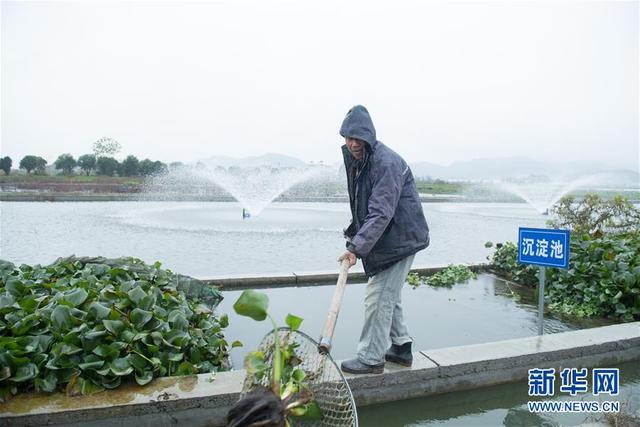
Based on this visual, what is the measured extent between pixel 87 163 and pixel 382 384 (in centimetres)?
5386

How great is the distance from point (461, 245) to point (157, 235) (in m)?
8.36

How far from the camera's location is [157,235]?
39.3ft

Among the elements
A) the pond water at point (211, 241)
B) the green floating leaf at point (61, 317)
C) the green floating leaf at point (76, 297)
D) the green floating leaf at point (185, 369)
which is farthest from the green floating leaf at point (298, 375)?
the pond water at point (211, 241)

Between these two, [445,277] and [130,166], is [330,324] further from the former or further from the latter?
[130,166]

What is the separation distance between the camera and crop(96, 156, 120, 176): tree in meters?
49.1

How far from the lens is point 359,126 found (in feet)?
10.4

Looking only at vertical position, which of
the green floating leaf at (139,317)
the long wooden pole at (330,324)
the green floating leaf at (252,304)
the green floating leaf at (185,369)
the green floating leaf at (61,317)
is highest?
the green floating leaf at (252,304)

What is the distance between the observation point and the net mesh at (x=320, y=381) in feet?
7.38

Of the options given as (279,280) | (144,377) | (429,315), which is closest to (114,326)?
(144,377)

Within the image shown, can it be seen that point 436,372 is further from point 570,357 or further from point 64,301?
point 64,301

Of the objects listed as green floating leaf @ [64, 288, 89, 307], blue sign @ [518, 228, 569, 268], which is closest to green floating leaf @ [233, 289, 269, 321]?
green floating leaf @ [64, 288, 89, 307]

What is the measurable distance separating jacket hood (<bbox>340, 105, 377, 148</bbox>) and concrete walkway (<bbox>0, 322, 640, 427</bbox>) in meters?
1.81

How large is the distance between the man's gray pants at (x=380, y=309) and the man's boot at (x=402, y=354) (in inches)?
9.5

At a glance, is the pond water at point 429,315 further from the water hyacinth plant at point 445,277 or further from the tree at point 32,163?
the tree at point 32,163
